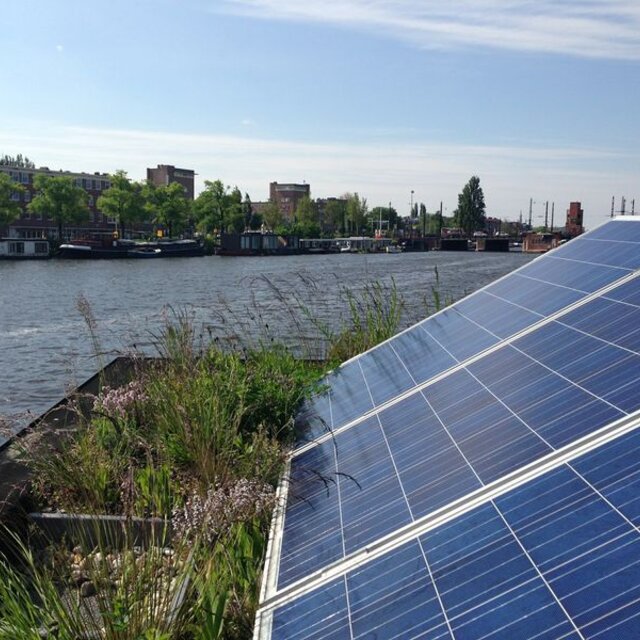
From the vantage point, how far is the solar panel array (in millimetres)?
2826

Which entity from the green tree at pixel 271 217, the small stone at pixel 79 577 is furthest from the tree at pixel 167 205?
the small stone at pixel 79 577

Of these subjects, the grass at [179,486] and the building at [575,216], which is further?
the building at [575,216]

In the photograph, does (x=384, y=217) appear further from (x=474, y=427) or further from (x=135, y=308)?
(x=474, y=427)

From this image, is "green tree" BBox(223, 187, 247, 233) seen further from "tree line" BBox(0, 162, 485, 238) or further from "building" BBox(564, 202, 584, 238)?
"building" BBox(564, 202, 584, 238)

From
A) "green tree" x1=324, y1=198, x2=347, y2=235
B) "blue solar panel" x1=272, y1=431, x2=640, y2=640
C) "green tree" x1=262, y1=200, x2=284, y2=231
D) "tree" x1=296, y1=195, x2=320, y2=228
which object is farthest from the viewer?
"green tree" x1=324, y1=198, x2=347, y2=235

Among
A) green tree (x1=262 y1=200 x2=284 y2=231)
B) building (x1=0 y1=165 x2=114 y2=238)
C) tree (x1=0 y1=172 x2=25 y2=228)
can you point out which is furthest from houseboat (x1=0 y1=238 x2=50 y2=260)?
green tree (x1=262 y1=200 x2=284 y2=231)

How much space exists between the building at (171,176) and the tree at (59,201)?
5803cm

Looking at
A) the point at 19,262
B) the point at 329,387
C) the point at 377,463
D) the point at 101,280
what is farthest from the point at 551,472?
the point at 19,262

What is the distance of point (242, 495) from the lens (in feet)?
16.1

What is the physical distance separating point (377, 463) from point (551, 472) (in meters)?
1.53

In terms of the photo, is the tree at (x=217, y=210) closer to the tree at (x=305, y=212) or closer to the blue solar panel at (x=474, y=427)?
the tree at (x=305, y=212)

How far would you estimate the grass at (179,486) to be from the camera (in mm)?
4055

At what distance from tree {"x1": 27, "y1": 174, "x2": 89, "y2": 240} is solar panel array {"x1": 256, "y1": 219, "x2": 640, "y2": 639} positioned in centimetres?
9030

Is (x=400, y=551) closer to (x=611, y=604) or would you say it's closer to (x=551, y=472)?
(x=551, y=472)
